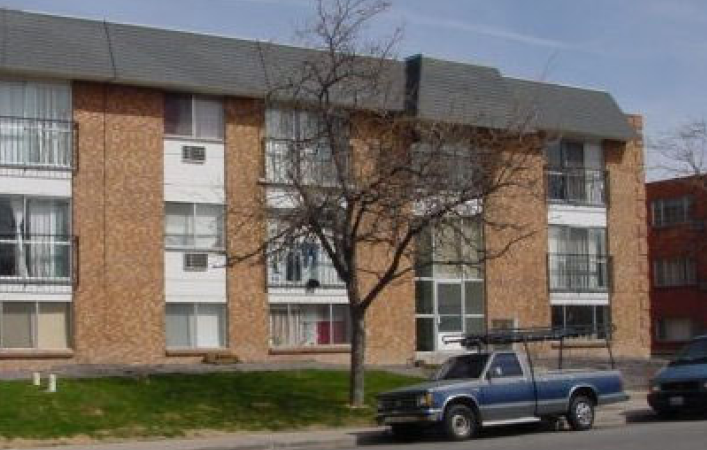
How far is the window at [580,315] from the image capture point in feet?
129

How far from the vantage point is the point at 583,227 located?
40219 mm

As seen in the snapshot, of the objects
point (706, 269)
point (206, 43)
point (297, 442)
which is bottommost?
point (297, 442)

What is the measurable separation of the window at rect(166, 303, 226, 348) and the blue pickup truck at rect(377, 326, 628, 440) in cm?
1070

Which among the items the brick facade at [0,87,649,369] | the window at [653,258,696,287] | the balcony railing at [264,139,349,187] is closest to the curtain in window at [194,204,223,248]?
the brick facade at [0,87,649,369]

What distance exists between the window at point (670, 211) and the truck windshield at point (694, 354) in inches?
1505

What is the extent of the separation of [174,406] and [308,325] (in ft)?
31.5

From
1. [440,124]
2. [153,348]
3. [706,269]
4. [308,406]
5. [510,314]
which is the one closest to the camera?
[308,406]

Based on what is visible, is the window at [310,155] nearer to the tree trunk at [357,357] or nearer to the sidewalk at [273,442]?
the tree trunk at [357,357]

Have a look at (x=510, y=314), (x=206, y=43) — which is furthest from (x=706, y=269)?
(x=206, y=43)

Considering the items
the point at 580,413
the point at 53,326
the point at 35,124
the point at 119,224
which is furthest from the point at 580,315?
the point at 35,124

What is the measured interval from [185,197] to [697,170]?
18.2 meters

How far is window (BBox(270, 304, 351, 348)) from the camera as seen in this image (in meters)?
33.7

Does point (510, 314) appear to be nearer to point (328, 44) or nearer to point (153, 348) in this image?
point (153, 348)

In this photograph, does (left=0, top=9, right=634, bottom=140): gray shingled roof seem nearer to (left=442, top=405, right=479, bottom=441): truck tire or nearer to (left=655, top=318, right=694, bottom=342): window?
(left=442, top=405, right=479, bottom=441): truck tire
